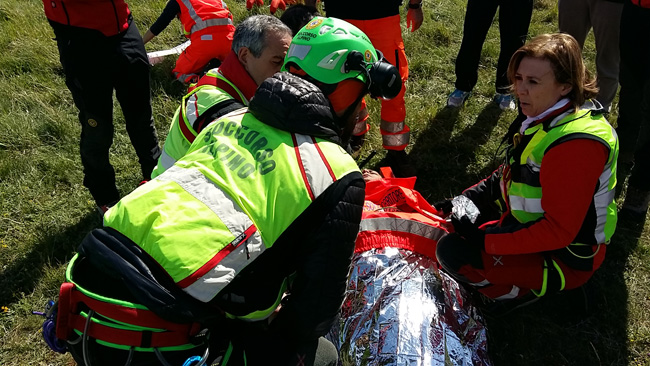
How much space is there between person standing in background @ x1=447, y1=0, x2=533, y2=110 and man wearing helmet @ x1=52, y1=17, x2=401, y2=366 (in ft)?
9.98

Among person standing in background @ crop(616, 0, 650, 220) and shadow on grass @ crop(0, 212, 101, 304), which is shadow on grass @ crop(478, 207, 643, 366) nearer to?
person standing in background @ crop(616, 0, 650, 220)

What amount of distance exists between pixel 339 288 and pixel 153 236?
728mm

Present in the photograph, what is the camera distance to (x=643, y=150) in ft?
11.9

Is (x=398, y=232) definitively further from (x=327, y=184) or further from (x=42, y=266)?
(x=42, y=266)

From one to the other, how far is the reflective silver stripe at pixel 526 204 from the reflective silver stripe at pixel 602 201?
0.91ft

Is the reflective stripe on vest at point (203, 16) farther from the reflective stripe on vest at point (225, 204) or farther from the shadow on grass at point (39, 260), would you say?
the reflective stripe on vest at point (225, 204)

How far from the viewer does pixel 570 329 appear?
306 cm

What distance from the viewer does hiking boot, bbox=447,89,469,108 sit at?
511 cm

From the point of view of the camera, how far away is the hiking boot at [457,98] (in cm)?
511

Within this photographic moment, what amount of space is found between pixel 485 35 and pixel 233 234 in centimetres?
400

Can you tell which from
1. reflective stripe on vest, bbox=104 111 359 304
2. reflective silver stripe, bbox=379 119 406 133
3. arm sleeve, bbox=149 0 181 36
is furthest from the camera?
arm sleeve, bbox=149 0 181 36

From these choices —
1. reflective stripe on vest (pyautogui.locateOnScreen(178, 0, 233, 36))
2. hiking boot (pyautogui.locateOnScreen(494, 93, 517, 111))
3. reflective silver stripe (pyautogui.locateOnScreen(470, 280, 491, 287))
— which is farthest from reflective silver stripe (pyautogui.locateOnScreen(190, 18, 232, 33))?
reflective silver stripe (pyautogui.locateOnScreen(470, 280, 491, 287))

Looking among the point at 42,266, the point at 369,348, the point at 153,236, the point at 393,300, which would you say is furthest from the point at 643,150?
the point at 42,266

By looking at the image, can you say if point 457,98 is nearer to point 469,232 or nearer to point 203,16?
point 469,232
